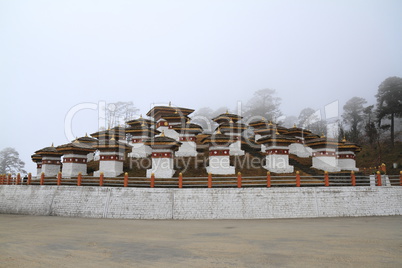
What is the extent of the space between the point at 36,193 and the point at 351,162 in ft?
93.6

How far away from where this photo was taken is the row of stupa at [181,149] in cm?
2358

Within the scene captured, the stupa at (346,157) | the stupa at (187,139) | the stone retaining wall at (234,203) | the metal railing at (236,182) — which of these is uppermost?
the stupa at (187,139)

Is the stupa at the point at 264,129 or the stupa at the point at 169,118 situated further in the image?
the stupa at the point at 169,118

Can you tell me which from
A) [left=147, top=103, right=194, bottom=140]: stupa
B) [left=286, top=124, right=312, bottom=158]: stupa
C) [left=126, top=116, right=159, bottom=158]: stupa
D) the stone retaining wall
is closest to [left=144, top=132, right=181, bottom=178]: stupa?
the stone retaining wall

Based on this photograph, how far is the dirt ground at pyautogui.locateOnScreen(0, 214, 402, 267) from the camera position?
7.12 meters

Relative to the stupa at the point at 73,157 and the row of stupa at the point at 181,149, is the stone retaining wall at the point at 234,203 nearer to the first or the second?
the row of stupa at the point at 181,149

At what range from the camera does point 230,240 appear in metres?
10.1

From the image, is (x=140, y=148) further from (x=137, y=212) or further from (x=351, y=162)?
(x=351, y=162)

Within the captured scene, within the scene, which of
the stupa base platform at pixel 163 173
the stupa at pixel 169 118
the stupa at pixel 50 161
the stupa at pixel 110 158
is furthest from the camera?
the stupa at pixel 169 118

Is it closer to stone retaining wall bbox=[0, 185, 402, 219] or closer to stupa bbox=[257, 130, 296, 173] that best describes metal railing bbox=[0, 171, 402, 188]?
stone retaining wall bbox=[0, 185, 402, 219]

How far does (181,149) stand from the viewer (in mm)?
29625

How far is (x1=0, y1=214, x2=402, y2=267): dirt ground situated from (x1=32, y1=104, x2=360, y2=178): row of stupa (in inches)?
451

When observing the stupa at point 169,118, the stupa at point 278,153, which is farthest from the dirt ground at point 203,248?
Answer: the stupa at point 169,118

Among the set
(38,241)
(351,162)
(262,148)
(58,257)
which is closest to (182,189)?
(38,241)
